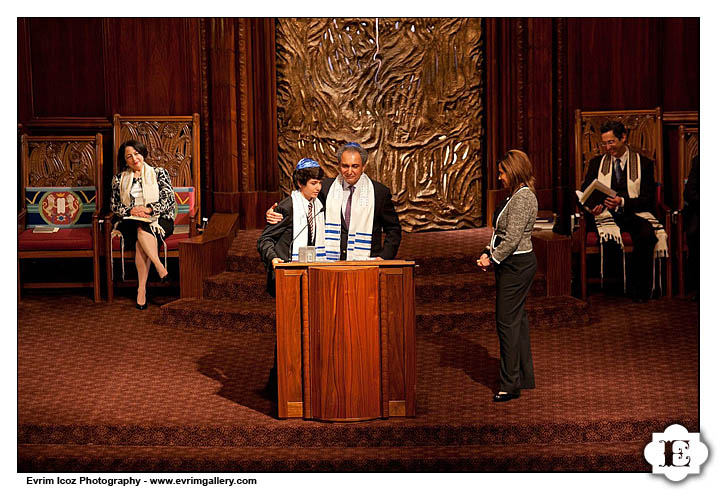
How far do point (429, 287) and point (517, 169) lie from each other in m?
1.90

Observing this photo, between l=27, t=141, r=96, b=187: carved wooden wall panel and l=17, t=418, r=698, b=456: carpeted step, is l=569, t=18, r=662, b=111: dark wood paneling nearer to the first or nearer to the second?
l=27, t=141, r=96, b=187: carved wooden wall panel

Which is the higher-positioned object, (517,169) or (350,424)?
(517,169)

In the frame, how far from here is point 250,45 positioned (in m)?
7.95

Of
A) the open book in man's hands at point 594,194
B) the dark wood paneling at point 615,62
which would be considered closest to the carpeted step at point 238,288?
the open book in man's hands at point 594,194

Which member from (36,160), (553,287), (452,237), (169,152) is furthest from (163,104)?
(553,287)

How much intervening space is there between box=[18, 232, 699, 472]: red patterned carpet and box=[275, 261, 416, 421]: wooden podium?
4.2 inches

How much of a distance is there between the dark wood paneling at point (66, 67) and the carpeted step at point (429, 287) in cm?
196

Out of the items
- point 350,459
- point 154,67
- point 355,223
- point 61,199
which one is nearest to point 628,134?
point 355,223

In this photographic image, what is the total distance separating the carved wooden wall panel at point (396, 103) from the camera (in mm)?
8141

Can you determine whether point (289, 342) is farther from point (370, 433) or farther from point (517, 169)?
point (517, 169)

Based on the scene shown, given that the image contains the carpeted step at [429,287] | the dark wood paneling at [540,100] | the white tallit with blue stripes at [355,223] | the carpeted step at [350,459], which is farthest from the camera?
the dark wood paneling at [540,100]

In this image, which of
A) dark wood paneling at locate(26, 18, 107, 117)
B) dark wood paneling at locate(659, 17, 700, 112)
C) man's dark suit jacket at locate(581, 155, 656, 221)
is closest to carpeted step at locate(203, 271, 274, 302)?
dark wood paneling at locate(26, 18, 107, 117)

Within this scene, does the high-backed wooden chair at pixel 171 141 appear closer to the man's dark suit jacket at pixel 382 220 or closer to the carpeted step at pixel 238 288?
the carpeted step at pixel 238 288

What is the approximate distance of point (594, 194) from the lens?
285 inches
